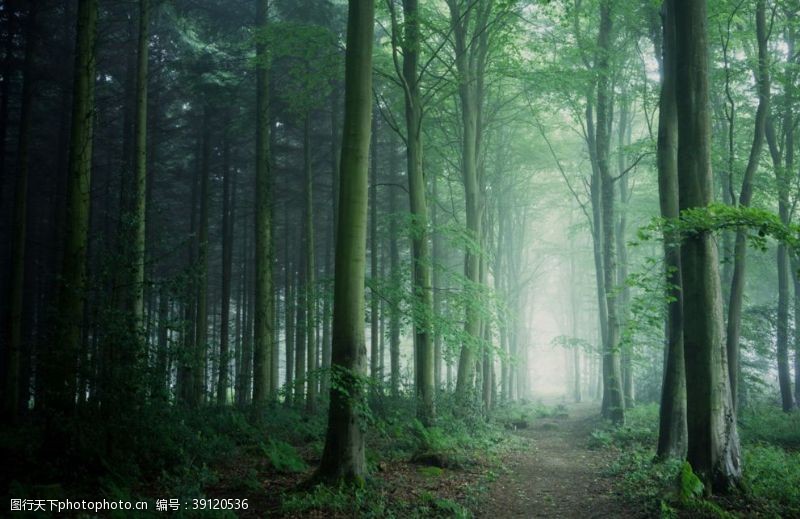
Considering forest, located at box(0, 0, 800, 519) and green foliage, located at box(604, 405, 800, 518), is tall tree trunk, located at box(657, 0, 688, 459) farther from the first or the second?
green foliage, located at box(604, 405, 800, 518)

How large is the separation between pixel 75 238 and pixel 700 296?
9.83 metres

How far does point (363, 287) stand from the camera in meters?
7.45

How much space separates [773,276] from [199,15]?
2712 cm

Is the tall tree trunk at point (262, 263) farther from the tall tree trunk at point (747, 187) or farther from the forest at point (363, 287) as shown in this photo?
the tall tree trunk at point (747, 187)

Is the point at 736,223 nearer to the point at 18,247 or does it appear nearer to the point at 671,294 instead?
the point at 671,294

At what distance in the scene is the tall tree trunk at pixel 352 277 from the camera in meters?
7.14

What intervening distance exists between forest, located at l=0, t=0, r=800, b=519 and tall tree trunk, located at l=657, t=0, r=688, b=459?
0.15 feet

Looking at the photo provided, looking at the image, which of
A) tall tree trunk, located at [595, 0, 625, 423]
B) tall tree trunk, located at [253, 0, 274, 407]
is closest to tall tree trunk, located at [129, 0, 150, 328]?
tall tree trunk, located at [253, 0, 274, 407]

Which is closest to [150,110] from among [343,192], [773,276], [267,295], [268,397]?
[267,295]

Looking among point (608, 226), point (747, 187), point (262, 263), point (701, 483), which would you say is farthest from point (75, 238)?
point (608, 226)

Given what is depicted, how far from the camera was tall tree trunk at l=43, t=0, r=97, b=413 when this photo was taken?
769 centimetres

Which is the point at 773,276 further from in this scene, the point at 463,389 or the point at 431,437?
the point at 431,437

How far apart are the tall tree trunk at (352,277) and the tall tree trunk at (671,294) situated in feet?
18.7

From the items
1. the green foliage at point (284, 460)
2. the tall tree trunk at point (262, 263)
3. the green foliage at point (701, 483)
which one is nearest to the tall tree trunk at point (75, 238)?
the green foliage at point (284, 460)
